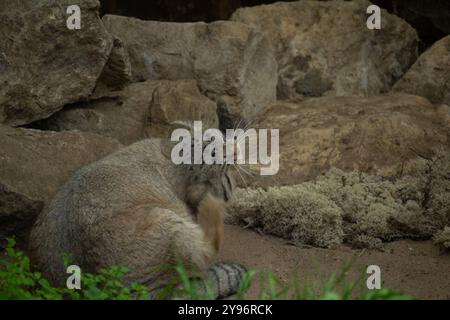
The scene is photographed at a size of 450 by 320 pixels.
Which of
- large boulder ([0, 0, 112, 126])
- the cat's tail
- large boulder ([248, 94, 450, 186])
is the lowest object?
the cat's tail

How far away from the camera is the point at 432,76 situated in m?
10.1

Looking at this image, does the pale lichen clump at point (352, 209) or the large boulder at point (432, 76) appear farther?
the large boulder at point (432, 76)

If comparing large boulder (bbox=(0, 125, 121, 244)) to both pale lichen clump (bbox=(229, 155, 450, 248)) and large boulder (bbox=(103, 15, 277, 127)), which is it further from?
large boulder (bbox=(103, 15, 277, 127))

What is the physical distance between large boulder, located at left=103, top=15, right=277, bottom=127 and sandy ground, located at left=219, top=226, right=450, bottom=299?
2.28m

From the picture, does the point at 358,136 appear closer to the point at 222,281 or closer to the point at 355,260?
the point at 355,260

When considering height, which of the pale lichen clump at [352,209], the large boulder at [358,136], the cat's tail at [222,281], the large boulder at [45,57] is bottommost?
the cat's tail at [222,281]

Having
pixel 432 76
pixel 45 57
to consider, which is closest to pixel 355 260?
pixel 45 57

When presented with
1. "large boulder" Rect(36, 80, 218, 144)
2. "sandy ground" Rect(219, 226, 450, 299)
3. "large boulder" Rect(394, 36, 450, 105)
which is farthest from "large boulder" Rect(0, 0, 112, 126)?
"large boulder" Rect(394, 36, 450, 105)

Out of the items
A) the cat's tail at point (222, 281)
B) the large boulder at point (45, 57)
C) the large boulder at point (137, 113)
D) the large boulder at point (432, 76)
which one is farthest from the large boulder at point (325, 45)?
the cat's tail at point (222, 281)

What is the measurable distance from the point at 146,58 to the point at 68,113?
1498mm

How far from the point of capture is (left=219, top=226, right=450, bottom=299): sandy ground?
6.59 metres

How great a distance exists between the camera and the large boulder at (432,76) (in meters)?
9.98

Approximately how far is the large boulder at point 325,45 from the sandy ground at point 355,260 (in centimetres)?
344

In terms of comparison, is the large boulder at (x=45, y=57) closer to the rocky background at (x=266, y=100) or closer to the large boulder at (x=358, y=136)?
the rocky background at (x=266, y=100)
